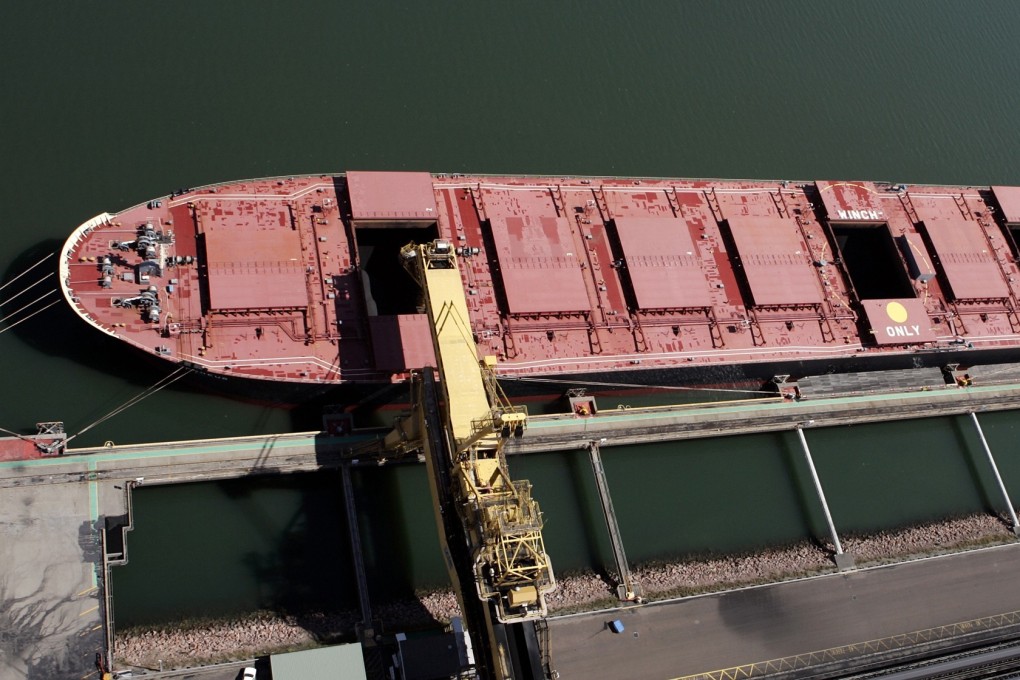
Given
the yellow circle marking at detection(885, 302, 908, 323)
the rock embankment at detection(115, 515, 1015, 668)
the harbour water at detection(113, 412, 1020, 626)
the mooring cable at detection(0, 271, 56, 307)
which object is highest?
the mooring cable at detection(0, 271, 56, 307)

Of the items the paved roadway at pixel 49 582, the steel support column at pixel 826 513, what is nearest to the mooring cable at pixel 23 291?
the paved roadway at pixel 49 582

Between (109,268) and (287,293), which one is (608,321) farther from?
(109,268)

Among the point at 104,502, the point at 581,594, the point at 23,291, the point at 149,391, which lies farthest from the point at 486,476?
the point at 23,291

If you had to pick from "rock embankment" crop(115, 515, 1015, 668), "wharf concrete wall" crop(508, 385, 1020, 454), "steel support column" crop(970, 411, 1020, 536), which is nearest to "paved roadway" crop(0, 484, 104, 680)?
"rock embankment" crop(115, 515, 1015, 668)

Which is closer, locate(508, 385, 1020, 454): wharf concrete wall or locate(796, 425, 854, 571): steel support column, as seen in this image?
locate(508, 385, 1020, 454): wharf concrete wall

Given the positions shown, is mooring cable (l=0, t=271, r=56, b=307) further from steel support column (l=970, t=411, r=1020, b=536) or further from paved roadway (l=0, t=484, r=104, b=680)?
steel support column (l=970, t=411, r=1020, b=536)

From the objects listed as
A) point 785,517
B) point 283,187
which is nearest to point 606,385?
point 785,517

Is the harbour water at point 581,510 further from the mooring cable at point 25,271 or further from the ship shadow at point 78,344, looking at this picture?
the mooring cable at point 25,271

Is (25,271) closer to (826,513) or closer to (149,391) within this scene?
(149,391)
